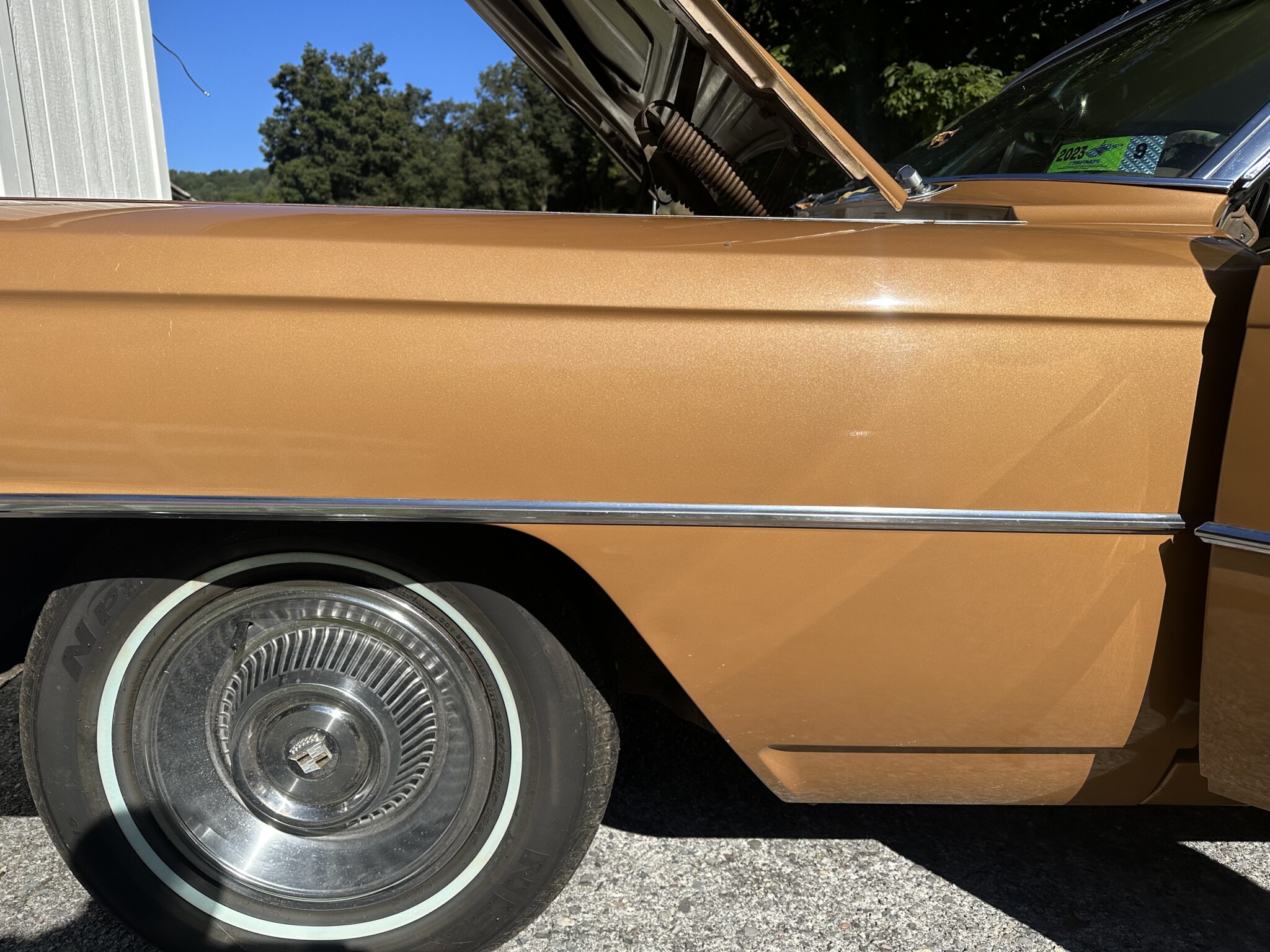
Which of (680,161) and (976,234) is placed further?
(680,161)

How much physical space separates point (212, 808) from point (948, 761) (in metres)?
1.33

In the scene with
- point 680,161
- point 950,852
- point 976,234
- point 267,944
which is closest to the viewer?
point 976,234

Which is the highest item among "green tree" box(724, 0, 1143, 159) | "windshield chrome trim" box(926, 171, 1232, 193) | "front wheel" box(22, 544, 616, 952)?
"green tree" box(724, 0, 1143, 159)

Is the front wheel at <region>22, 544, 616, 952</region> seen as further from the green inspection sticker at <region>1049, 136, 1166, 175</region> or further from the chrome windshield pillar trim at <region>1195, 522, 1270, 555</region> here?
the green inspection sticker at <region>1049, 136, 1166, 175</region>

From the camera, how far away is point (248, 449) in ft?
4.62

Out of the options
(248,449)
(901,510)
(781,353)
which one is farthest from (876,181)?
(248,449)

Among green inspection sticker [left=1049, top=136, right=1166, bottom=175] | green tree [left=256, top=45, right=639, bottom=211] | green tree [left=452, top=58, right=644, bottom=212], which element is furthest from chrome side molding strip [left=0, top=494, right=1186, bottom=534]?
green tree [left=452, top=58, right=644, bottom=212]

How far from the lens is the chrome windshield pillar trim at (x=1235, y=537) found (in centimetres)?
133

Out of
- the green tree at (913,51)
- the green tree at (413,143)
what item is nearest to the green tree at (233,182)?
the green tree at (413,143)

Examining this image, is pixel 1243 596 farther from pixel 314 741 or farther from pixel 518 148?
pixel 518 148

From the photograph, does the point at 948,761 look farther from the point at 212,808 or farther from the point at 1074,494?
the point at 212,808

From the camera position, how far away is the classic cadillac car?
1385mm

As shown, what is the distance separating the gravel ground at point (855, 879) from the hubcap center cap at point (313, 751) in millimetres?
534

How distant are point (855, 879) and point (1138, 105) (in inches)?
72.4
